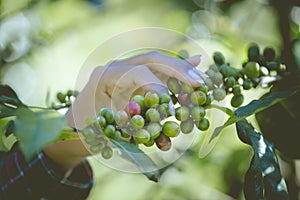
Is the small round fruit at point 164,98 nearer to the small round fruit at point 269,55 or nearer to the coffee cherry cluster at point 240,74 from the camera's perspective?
the coffee cherry cluster at point 240,74

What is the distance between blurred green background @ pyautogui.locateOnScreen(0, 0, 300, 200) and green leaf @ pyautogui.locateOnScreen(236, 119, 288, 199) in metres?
0.36

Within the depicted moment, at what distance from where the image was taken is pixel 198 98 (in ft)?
2.58

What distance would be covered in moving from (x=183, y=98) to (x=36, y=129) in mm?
303

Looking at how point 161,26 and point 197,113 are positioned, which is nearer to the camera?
point 197,113

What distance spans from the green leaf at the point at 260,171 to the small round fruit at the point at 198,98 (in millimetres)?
62

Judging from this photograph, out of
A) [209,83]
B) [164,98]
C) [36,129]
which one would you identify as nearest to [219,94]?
[209,83]

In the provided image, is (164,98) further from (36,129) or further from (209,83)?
(36,129)

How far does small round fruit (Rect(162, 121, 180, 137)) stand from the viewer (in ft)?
2.43

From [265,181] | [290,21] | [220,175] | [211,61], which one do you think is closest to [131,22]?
[220,175]

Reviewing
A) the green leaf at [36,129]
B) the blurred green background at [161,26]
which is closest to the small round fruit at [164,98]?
the green leaf at [36,129]

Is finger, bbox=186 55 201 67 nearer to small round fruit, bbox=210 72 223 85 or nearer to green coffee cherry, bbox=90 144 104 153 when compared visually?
small round fruit, bbox=210 72 223 85

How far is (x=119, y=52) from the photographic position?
2.01m

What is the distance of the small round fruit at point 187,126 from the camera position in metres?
0.78

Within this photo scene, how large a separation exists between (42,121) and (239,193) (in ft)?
3.00
